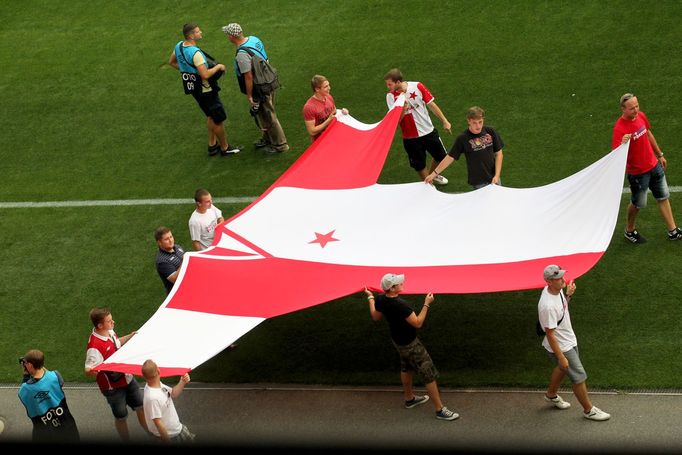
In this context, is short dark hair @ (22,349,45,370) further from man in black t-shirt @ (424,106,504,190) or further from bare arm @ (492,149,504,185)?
bare arm @ (492,149,504,185)

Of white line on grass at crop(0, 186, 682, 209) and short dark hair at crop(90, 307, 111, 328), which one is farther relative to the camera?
white line on grass at crop(0, 186, 682, 209)

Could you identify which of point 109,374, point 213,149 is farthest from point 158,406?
point 213,149

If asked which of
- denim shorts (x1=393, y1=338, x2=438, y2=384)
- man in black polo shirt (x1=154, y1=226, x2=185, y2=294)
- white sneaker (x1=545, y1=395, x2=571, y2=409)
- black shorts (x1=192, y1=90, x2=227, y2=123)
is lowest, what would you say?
white sneaker (x1=545, y1=395, x2=571, y2=409)

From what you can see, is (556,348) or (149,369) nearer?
(149,369)

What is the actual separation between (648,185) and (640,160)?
1.13 ft

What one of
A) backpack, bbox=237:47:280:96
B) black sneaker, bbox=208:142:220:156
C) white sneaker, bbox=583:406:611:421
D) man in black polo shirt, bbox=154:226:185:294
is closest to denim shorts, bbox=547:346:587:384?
white sneaker, bbox=583:406:611:421

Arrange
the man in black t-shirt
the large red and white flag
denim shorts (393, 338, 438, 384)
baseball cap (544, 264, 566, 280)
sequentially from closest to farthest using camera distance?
baseball cap (544, 264, 566, 280) < denim shorts (393, 338, 438, 384) < the large red and white flag < the man in black t-shirt

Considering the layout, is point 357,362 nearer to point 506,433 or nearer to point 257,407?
point 257,407

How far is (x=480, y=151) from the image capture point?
880 centimetres

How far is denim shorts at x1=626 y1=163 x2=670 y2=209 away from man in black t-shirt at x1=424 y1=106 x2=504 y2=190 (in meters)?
1.39

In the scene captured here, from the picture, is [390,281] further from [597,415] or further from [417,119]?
[417,119]

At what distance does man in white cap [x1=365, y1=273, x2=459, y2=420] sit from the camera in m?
6.78

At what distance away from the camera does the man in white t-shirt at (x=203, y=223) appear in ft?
27.8

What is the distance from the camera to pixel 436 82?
12.9 meters
